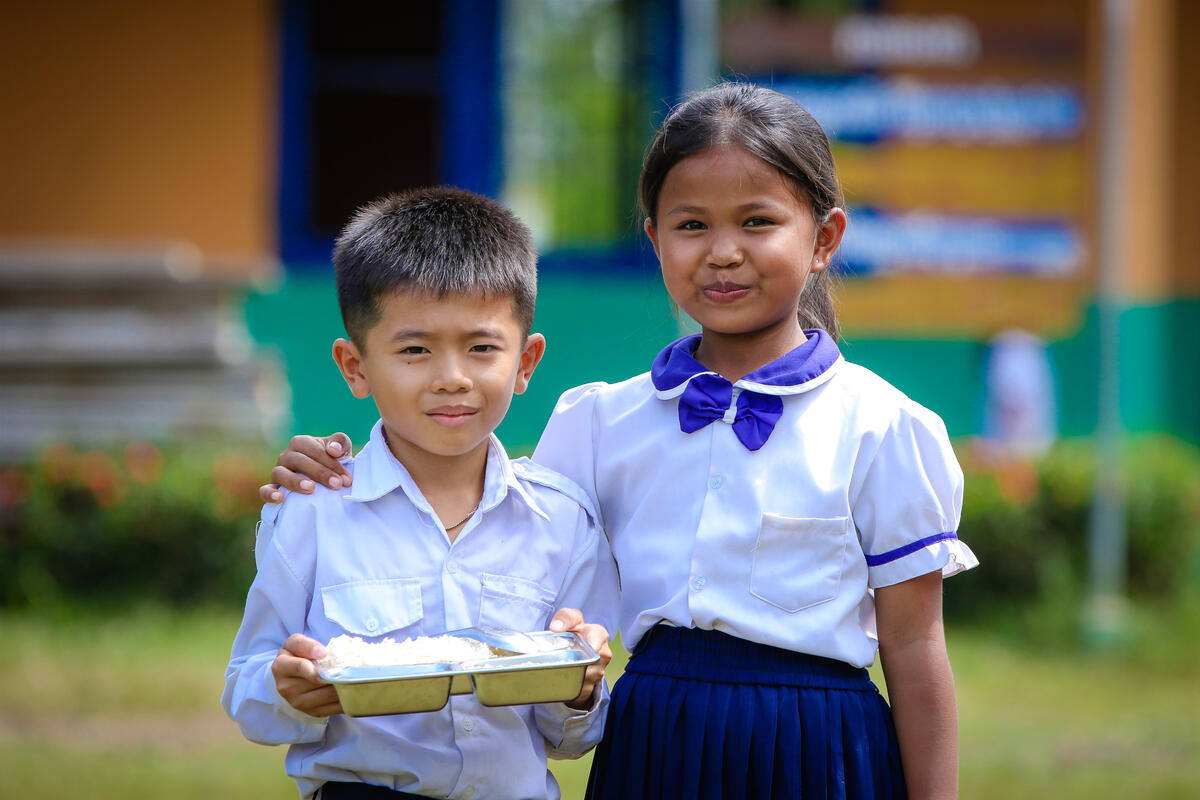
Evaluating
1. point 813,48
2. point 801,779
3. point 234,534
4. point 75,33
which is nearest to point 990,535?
point 813,48

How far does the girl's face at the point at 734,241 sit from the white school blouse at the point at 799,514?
10 centimetres

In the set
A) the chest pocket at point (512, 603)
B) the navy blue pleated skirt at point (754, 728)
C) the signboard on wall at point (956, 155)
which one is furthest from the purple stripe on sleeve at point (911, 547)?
the signboard on wall at point (956, 155)

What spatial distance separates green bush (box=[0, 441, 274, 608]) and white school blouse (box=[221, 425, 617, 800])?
3777mm

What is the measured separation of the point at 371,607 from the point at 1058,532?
4.85m

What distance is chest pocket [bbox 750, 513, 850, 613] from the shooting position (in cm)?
185

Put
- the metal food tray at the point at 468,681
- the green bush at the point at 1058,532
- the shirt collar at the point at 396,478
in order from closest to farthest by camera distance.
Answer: the metal food tray at the point at 468,681 → the shirt collar at the point at 396,478 → the green bush at the point at 1058,532

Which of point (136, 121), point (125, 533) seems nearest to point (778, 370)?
point (125, 533)

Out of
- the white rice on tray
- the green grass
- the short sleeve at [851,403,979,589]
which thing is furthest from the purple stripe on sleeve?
the green grass

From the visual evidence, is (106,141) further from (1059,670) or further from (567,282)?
(1059,670)

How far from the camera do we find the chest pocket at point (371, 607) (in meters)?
1.77

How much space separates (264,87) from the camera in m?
6.42

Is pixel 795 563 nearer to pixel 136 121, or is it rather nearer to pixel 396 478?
pixel 396 478

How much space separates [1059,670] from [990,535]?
0.71 meters

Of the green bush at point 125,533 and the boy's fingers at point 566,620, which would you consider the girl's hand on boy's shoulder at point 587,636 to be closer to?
the boy's fingers at point 566,620
